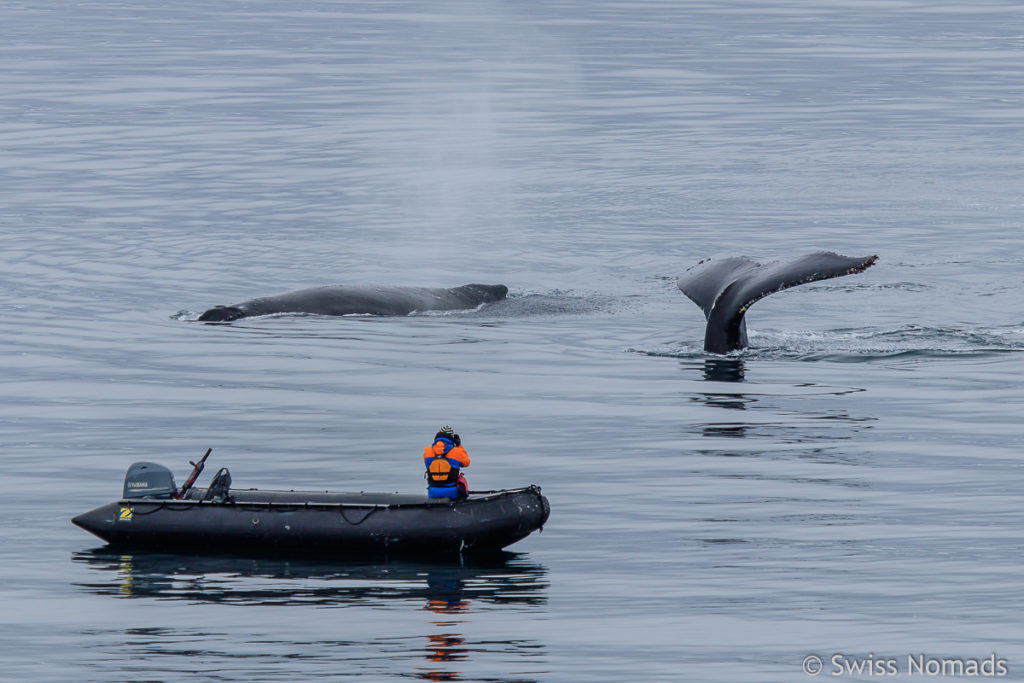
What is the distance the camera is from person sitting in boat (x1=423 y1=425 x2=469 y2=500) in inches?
795

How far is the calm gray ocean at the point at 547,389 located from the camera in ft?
57.3

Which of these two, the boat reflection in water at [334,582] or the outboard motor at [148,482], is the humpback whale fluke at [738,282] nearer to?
the boat reflection in water at [334,582]

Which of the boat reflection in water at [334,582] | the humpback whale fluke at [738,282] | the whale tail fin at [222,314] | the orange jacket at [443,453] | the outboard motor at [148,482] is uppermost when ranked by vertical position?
the whale tail fin at [222,314]

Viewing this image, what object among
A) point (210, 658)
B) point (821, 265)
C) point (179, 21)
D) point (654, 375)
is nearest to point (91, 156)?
point (654, 375)

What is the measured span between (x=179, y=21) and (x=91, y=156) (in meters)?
77.1

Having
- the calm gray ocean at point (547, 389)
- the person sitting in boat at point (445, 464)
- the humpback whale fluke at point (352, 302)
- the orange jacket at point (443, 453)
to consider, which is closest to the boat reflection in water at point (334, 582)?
the calm gray ocean at point (547, 389)

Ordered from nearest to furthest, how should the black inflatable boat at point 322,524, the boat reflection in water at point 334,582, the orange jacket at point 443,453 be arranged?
the boat reflection in water at point 334,582 < the black inflatable boat at point 322,524 < the orange jacket at point 443,453

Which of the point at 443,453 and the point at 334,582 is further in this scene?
the point at 443,453

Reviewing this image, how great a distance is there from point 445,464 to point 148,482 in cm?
356

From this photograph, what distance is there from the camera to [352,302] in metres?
33.9

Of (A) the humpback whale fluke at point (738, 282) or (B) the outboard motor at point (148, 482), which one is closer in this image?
(B) the outboard motor at point (148, 482)

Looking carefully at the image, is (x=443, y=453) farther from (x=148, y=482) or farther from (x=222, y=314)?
(x=222, y=314)

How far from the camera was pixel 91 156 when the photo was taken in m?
63.5

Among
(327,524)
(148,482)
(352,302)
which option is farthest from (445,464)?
(352,302)
